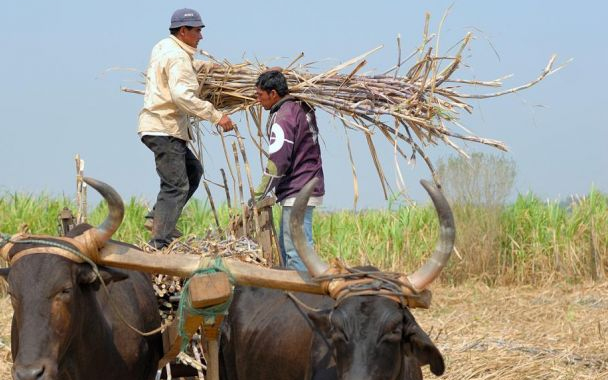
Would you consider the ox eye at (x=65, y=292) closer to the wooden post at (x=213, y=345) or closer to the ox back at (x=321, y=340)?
the wooden post at (x=213, y=345)

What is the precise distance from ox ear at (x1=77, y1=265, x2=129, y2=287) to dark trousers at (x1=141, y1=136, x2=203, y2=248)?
169 centimetres

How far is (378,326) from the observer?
4.21 metres

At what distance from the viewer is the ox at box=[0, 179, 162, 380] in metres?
4.61

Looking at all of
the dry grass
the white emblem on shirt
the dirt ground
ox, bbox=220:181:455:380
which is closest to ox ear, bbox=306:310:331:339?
ox, bbox=220:181:455:380

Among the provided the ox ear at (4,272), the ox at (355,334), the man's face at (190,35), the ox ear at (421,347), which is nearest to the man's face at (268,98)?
the man's face at (190,35)

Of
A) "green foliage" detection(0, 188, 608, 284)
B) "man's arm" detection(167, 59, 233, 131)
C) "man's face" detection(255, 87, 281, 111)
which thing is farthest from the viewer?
"green foliage" detection(0, 188, 608, 284)

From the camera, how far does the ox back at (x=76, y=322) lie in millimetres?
4602

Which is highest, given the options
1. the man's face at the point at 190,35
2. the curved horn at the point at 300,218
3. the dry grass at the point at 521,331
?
the man's face at the point at 190,35

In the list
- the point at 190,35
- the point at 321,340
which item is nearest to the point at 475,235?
the point at 190,35

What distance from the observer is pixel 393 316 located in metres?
4.25

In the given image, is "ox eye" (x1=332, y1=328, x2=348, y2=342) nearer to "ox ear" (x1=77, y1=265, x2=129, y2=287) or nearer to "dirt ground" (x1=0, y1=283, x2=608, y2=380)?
"ox ear" (x1=77, y1=265, x2=129, y2=287)

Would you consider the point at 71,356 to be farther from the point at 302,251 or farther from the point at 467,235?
the point at 467,235

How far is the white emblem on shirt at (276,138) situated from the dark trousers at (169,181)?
25.4 inches

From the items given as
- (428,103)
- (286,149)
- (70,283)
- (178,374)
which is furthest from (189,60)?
(70,283)
